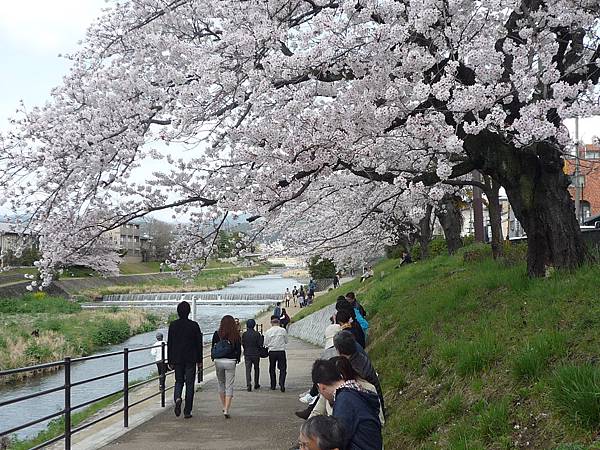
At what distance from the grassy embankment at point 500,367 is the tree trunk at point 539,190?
49 centimetres

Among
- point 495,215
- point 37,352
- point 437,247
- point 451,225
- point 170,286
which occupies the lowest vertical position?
point 37,352

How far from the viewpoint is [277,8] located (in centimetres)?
741

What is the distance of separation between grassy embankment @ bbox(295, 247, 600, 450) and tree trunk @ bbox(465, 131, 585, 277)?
49 centimetres

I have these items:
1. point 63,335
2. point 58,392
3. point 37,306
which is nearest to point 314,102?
point 58,392

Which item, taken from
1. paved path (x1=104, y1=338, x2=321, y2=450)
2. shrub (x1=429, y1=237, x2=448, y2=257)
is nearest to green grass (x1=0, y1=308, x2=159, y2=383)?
paved path (x1=104, y1=338, x2=321, y2=450)

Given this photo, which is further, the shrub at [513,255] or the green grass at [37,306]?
the green grass at [37,306]

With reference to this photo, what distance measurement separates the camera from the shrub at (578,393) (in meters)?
4.37

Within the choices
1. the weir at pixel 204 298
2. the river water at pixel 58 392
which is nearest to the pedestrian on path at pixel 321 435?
the river water at pixel 58 392

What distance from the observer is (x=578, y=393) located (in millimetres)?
4523

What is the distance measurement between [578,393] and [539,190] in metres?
4.53

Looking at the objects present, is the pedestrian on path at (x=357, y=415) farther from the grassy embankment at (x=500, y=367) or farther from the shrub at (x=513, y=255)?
the shrub at (x=513, y=255)

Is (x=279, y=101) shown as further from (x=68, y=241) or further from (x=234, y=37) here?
(x=68, y=241)

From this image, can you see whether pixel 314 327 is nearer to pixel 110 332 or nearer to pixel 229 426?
pixel 110 332

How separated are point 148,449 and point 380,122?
174 inches
